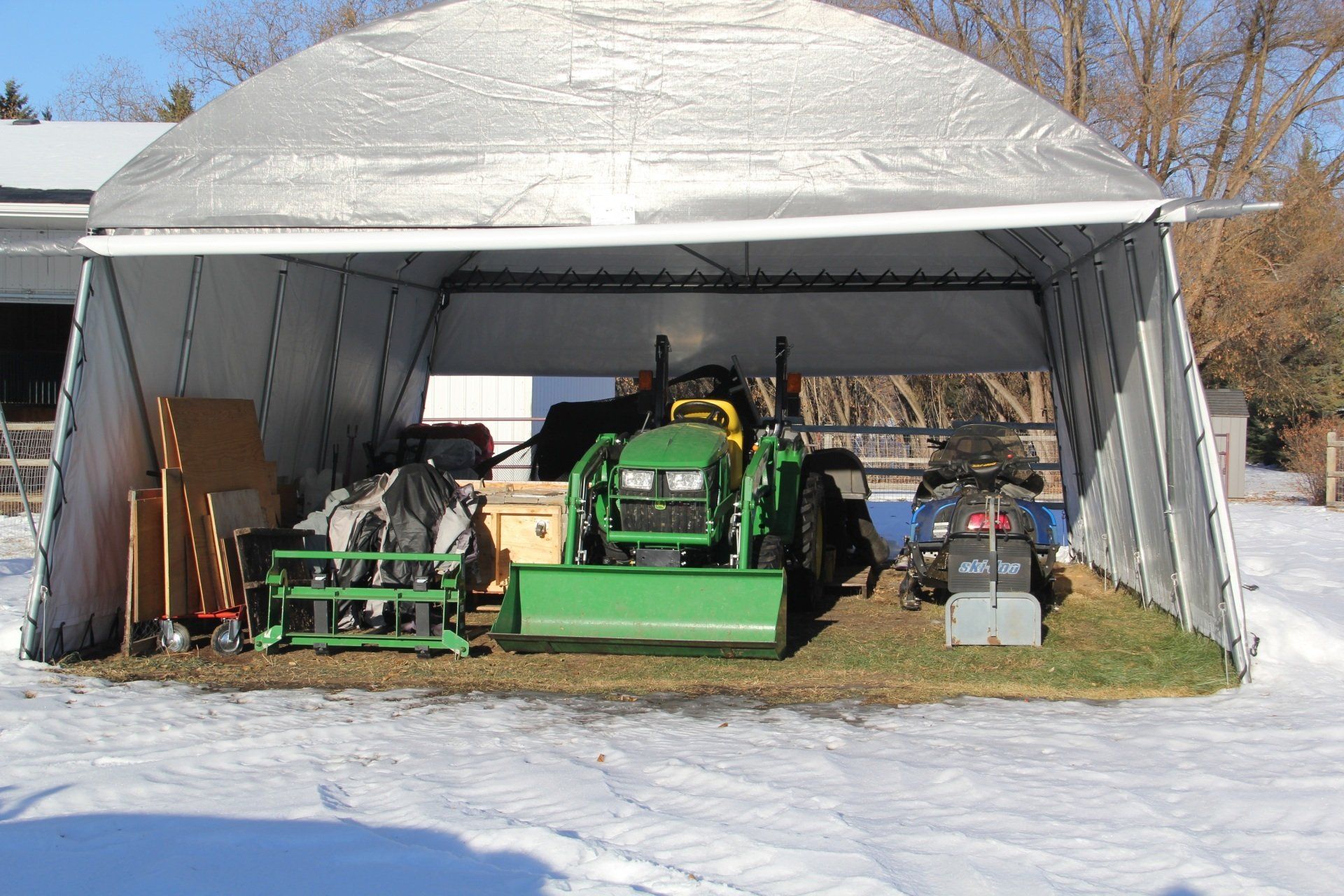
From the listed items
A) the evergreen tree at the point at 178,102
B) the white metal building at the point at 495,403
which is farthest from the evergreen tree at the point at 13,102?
the white metal building at the point at 495,403

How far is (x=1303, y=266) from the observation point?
21266mm

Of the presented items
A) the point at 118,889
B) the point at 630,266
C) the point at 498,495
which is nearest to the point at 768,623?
the point at 498,495

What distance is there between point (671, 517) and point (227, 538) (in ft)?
9.37

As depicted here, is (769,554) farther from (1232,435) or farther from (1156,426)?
(1232,435)

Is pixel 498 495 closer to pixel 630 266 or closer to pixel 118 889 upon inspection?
pixel 630 266

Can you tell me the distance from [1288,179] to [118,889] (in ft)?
72.3

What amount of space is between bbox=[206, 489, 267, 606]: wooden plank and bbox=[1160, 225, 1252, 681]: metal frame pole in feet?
18.4

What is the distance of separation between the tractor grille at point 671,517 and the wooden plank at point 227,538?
2.48 m

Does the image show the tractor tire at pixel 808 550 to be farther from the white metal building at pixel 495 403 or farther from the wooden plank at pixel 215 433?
the white metal building at pixel 495 403

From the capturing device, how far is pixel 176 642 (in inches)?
279

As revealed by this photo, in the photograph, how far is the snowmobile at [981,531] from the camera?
7.34 m

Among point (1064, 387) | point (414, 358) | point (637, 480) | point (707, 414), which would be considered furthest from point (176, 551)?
point (1064, 387)

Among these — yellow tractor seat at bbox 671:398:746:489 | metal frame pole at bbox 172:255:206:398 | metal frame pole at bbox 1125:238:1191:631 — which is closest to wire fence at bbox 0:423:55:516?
metal frame pole at bbox 172:255:206:398

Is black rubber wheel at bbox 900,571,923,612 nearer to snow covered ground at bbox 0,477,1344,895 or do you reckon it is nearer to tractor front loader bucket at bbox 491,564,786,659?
tractor front loader bucket at bbox 491,564,786,659
